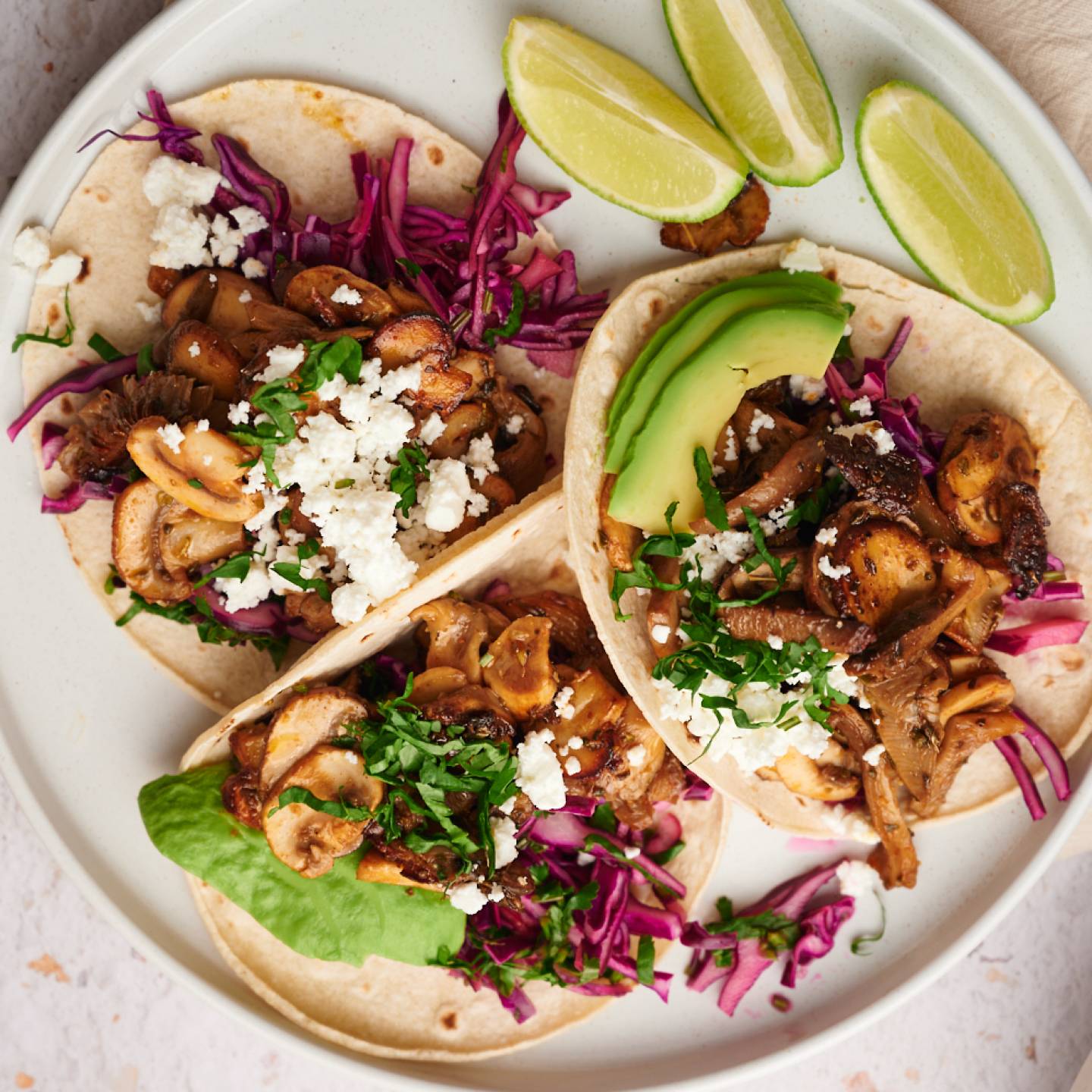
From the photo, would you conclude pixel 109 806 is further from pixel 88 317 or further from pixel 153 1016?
pixel 88 317

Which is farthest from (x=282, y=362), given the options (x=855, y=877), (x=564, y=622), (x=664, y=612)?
(x=855, y=877)

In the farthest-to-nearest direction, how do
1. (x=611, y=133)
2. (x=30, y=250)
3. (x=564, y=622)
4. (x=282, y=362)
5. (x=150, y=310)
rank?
Answer: (x=564, y=622), (x=150, y=310), (x=30, y=250), (x=611, y=133), (x=282, y=362)

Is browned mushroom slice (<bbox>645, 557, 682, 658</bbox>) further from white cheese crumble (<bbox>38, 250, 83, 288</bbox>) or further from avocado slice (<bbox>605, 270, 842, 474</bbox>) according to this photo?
white cheese crumble (<bbox>38, 250, 83, 288</bbox>)

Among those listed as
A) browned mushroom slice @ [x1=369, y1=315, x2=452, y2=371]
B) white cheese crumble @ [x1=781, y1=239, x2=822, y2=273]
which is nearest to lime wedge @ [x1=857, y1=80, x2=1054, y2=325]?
white cheese crumble @ [x1=781, y1=239, x2=822, y2=273]

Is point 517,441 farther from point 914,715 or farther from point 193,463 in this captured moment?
point 914,715

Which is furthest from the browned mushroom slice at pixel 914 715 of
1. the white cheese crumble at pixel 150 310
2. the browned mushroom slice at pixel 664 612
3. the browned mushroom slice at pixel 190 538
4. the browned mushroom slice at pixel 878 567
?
the white cheese crumble at pixel 150 310
